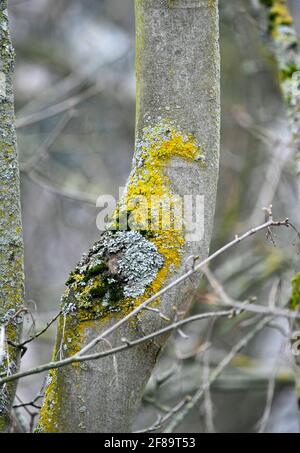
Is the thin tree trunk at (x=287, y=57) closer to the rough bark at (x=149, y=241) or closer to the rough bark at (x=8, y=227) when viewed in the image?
the rough bark at (x=149, y=241)

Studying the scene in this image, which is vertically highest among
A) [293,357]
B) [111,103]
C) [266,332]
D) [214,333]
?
[111,103]

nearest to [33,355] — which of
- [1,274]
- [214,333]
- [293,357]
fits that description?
[214,333]

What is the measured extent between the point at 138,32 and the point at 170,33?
111 mm

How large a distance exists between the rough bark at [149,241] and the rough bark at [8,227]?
5.1 inches

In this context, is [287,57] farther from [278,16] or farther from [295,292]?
[295,292]

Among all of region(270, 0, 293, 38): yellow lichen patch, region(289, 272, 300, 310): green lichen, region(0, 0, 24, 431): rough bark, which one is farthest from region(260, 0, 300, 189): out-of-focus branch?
region(0, 0, 24, 431): rough bark

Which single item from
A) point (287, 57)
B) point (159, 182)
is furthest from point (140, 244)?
point (287, 57)

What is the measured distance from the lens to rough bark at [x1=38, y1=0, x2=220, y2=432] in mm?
1553

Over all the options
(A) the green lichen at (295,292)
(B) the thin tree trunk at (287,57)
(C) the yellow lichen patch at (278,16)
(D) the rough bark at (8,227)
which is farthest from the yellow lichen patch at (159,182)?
(C) the yellow lichen patch at (278,16)

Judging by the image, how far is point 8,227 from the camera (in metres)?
1.71

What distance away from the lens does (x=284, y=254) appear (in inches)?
167

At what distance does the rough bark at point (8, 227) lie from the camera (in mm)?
1664

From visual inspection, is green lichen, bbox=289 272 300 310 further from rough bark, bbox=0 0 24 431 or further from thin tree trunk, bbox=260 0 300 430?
rough bark, bbox=0 0 24 431
